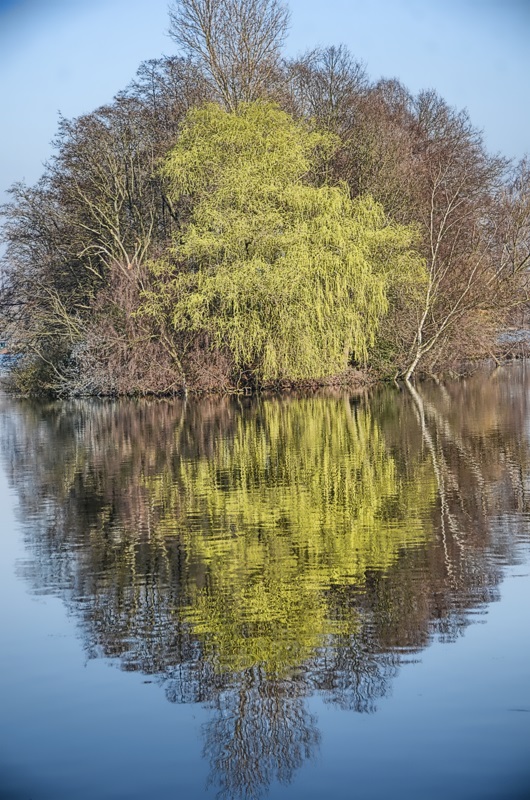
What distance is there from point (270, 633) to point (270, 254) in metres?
29.8

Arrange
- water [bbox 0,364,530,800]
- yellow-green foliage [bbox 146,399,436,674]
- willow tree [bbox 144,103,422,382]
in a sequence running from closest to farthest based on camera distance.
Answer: water [bbox 0,364,530,800]
yellow-green foliage [bbox 146,399,436,674]
willow tree [bbox 144,103,422,382]

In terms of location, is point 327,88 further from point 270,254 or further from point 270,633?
point 270,633

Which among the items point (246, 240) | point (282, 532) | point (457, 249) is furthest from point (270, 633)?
point (457, 249)

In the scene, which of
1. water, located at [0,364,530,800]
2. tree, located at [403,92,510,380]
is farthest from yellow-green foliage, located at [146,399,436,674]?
tree, located at [403,92,510,380]

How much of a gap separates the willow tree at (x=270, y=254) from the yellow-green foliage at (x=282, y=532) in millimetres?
15668

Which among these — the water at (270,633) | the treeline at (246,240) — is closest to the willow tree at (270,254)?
the treeline at (246,240)

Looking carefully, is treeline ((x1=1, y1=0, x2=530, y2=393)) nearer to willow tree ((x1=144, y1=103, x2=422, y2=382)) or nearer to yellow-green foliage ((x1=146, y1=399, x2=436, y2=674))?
willow tree ((x1=144, y1=103, x2=422, y2=382))

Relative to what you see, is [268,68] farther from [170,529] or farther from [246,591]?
[246,591]

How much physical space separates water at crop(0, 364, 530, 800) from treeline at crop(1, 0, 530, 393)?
20.2 metres

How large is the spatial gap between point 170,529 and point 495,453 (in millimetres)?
6957


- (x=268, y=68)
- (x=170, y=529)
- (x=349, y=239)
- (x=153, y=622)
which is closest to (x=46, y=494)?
(x=170, y=529)

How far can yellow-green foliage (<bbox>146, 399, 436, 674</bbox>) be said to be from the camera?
299 inches

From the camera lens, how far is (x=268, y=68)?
1757 inches

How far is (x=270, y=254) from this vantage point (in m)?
36.8
